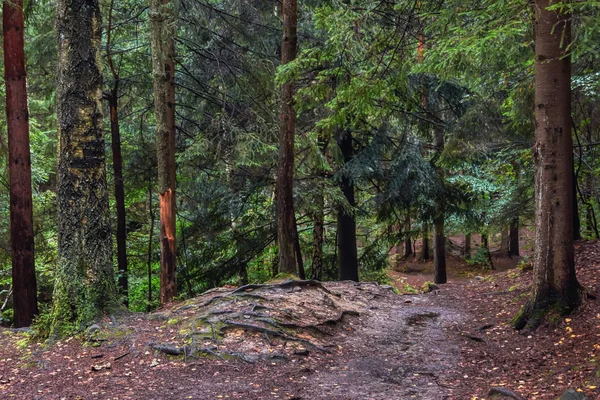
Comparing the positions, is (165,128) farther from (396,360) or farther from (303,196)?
(396,360)

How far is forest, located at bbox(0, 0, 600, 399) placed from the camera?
5.52m

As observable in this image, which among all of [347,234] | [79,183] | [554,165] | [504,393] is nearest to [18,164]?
[79,183]

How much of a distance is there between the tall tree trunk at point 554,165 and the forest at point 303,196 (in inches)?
1.0

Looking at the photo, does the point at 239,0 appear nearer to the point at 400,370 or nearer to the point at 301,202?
the point at 301,202

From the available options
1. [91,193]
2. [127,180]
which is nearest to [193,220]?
[127,180]

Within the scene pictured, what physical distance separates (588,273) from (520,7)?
4.78 m

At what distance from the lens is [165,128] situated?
358 inches

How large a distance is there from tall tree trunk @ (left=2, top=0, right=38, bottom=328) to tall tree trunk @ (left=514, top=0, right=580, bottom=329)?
9.13m

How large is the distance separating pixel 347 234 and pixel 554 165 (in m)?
8.06

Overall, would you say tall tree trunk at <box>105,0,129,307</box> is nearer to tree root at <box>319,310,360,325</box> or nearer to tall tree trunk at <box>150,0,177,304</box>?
tall tree trunk at <box>150,0,177,304</box>

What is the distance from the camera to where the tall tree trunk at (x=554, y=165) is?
241 inches

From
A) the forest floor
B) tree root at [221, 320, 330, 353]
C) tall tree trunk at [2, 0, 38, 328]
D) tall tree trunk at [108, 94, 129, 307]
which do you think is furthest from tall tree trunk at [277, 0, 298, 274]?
tall tree trunk at [2, 0, 38, 328]

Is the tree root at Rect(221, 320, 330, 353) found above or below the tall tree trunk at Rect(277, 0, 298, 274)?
below

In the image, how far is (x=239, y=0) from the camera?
10844mm
